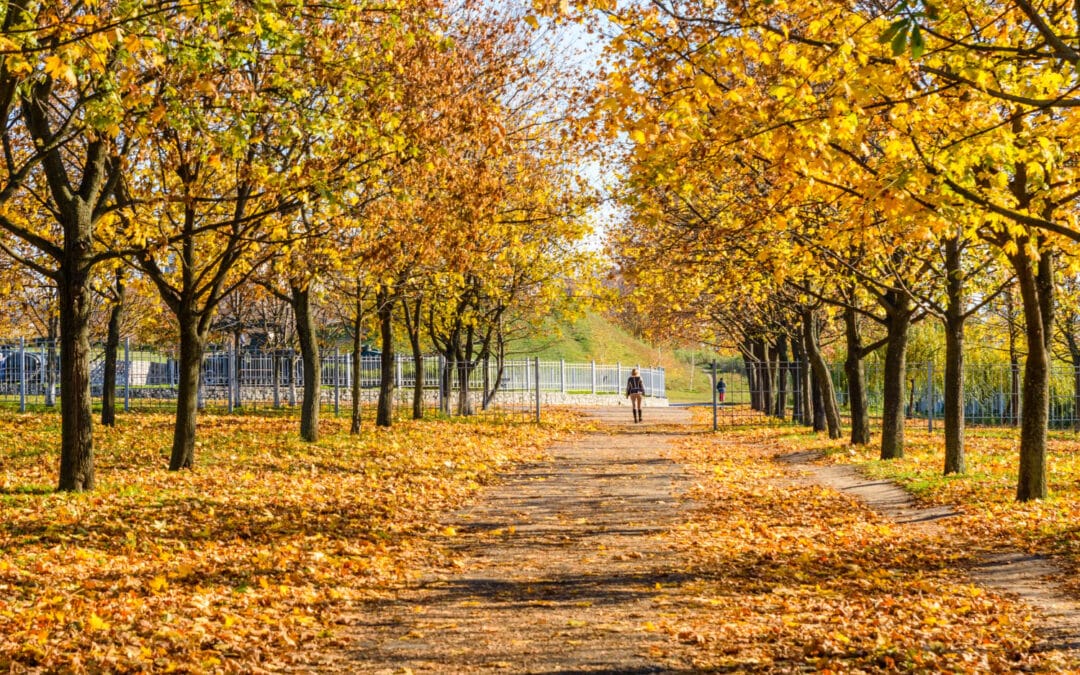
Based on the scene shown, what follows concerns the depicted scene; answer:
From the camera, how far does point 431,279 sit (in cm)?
2447

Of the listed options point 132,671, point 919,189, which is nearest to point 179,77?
point 132,671

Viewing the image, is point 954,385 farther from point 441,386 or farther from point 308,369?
point 441,386

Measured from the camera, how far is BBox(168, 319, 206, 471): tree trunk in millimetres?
14203

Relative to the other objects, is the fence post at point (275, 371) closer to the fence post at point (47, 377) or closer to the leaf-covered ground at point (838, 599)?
the fence post at point (47, 377)

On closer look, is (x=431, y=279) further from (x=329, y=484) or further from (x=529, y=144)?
(x=329, y=484)

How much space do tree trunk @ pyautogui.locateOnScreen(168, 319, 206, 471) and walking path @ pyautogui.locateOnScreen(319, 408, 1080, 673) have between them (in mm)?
4615

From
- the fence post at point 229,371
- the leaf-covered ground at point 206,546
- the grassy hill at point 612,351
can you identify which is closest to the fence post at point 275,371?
the fence post at point 229,371

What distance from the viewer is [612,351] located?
81.6 meters

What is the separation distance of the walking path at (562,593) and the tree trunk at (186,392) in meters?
4.62

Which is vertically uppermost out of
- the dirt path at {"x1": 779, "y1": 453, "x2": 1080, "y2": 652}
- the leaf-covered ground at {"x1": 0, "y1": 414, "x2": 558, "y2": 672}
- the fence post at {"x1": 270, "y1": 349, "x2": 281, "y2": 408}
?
the fence post at {"x1": 270, "y1": 349, "x2": 281, "y2": 408}

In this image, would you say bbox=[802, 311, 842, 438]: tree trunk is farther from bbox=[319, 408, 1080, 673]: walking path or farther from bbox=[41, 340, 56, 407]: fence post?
bbox=[41, 340, 56, 407]: fence post

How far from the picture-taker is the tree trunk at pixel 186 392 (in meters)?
14.2

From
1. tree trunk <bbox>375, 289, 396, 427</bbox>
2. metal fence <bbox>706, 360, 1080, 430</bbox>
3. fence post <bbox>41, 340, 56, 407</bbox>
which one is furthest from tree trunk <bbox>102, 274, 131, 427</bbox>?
metal fence <bbox>706, 360, 1080, 430</bbox>

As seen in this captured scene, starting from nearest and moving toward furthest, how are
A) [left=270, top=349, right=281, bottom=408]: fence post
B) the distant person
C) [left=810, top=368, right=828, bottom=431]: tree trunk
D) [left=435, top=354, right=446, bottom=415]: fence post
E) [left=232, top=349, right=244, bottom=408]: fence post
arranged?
1. [left=810, top=368, right=828, bottom=431]: tree trunk
2. [left=435, top=354, right=446, bottom=415]: fence post
3. [left=232, top=349, right=244, bottom=408]: fence post
4. the distant person
5. [left=270, top=349, right=281, bottom=408]: fence post
